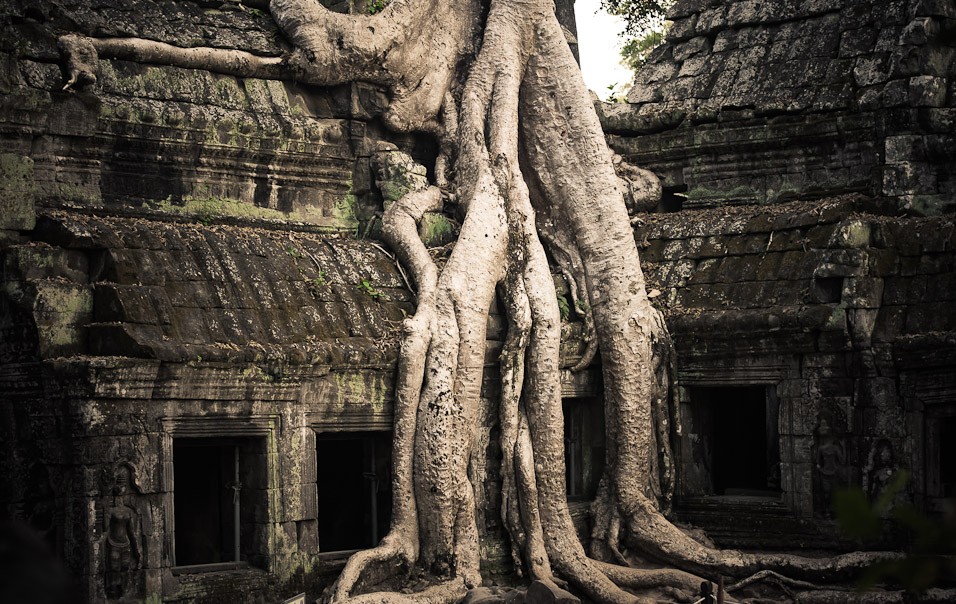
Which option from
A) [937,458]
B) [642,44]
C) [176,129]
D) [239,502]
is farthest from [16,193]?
[642,44]

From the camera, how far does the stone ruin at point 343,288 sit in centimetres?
852

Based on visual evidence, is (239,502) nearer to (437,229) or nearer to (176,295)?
(176,295)

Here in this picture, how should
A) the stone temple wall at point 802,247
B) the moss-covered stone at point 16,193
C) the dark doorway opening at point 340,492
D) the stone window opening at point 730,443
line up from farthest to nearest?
the dark doorway opening at point 340,492
the stone window opening at point 730,443
the stone temple wall at point 802,247
the moss-covered stone at point 16,193

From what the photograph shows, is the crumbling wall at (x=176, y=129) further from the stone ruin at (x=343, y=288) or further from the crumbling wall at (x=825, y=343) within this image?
the crumbling wall at (x=825, y=343)

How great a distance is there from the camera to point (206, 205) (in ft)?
33.5

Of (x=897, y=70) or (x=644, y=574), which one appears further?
(x=897, y=70)

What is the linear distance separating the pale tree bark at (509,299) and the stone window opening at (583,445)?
0.29m

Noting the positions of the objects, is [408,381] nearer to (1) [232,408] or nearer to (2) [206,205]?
(1) [232,408]

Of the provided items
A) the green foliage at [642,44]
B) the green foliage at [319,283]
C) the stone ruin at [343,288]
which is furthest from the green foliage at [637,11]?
the green foliage at [319,283]

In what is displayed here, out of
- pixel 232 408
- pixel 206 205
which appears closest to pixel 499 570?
pixel 232 408

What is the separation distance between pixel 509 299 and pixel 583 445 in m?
1.60

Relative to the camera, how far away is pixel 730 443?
12703mm

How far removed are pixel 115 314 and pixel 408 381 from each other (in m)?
2.24

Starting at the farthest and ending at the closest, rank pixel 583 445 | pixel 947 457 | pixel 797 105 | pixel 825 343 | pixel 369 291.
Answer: pixel 797 105 < pixel 583 445 < pixel 825 343 < pixel 947 457 < pixel 369 291
